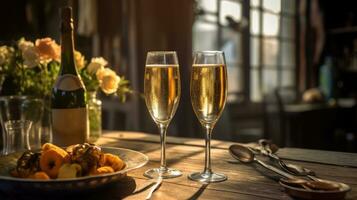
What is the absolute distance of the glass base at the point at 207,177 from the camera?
82 cm

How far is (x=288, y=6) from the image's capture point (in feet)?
15.9

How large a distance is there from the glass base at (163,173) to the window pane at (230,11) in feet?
10.8

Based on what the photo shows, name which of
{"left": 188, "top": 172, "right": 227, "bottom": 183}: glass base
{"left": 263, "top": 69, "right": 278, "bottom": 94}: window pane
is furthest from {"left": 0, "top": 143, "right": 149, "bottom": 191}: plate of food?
{"left": 263, "top": 69, "right": 278, "bottom": 94}: window pane

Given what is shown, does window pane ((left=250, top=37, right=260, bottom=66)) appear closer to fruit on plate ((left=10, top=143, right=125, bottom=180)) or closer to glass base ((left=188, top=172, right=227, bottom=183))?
glass base ((left=188, top=172, right=227, bottom=183))

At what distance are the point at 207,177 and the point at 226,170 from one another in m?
0.10

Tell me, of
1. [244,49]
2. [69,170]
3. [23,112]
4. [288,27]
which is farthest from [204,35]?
[69,170]

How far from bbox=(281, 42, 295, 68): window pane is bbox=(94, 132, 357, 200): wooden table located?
145 inches

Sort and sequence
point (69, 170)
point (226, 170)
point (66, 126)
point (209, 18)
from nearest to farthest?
point (69, 170), point (226, 170), point (66, 126), point (209, 18)

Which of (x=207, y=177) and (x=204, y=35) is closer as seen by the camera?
(x=207, y=177)

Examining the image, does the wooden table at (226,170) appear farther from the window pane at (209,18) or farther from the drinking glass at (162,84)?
the window pane at (209,18)

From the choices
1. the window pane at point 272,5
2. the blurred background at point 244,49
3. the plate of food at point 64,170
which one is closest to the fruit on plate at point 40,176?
the plate of food at point 64,170

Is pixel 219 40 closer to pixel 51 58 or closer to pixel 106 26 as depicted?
pixel 106 26

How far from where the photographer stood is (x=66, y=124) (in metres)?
1.03

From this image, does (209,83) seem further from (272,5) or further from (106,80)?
(272,5)
